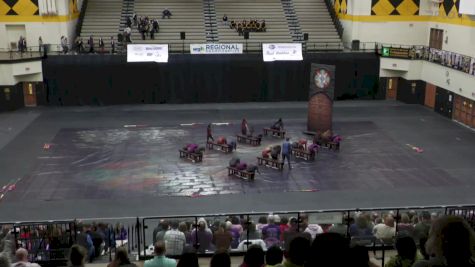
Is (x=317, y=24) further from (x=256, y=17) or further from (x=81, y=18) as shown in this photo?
(x=81, y=18)

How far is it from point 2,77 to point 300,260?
31.9m

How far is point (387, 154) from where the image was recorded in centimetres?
2503

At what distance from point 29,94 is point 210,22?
13.4 m

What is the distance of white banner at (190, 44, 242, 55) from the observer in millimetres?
35344

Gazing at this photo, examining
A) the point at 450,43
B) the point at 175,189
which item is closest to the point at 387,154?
the point at 175,189

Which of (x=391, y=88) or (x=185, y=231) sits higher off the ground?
(x=391, y=88)

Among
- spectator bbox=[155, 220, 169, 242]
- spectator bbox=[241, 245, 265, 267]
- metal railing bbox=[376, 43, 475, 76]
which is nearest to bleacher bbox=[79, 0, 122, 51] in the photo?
metal railing bbox=[376, 43, 475, 76]

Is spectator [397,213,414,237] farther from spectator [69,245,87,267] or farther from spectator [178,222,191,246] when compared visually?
spectator [69,245,87,267]

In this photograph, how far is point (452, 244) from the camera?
362cm

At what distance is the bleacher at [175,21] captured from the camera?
38.2 m

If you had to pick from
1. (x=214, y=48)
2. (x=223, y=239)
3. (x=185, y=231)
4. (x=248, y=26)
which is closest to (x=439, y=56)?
(x=248, y=26)

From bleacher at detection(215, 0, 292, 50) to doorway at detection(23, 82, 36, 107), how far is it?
12669mm

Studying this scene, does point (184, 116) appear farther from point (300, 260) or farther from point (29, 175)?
point (300, 260)

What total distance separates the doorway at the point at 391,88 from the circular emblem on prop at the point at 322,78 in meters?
11.9
